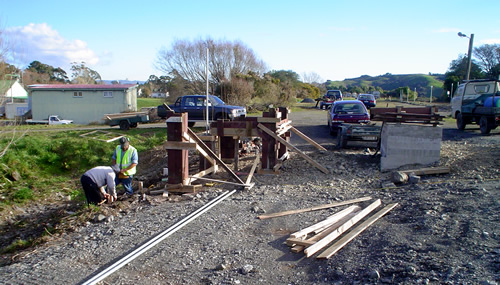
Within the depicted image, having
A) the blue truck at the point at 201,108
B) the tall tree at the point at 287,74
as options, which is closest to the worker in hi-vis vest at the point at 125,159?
the blue truck at the point at 201,108

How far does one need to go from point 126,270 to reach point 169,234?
1052 millimetres

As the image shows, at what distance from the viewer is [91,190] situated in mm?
7680

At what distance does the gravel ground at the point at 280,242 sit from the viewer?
14.3 ft

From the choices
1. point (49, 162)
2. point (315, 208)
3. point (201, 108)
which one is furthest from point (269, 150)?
point (201, 108)

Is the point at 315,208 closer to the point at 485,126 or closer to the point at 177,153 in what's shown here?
the point at 177,153

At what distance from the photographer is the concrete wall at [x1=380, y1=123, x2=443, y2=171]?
9.56 meters

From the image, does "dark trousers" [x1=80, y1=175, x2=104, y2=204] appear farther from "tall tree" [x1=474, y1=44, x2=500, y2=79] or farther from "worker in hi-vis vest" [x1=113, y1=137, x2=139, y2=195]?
"tall tree" [x1=474, y1=44, x2=500, y2=79]

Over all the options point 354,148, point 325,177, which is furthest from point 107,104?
point 325,177

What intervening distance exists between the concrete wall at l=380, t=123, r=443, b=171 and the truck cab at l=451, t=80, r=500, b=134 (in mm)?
7728

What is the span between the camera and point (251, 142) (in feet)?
43.6

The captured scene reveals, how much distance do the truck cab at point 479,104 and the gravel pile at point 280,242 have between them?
9044mm

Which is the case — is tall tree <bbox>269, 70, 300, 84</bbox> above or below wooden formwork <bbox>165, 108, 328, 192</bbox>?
above

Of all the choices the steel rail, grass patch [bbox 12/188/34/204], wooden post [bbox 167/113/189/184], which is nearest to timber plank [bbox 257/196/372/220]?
the steel rail

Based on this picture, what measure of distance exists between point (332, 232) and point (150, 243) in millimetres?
2520
